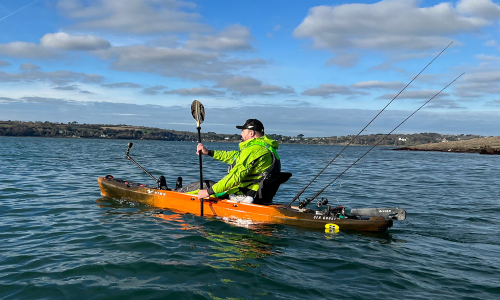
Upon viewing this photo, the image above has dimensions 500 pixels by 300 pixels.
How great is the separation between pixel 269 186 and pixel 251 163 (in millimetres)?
843

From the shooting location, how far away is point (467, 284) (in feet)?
16.1

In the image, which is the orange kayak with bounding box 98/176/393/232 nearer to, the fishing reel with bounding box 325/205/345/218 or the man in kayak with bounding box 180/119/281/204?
the fishing reel with bounding box 325/205/345/218

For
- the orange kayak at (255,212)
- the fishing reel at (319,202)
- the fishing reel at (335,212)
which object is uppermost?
the fishing reel at (319,202)

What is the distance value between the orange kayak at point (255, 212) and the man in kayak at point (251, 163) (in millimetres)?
378

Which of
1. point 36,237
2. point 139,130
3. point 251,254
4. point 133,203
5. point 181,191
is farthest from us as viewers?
point 139,130

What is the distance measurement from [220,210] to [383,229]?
370 cm

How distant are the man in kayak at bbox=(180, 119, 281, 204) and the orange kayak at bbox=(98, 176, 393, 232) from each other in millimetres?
378

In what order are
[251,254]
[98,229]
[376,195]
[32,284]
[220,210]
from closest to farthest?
[32,284], [251,254], [98,229], [220,210], [376,195]

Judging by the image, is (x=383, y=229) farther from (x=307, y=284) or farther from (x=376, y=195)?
(x=376, y=195)

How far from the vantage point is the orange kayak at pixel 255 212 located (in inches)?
295

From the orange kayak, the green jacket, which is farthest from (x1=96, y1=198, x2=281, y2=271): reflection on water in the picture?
the green jacket

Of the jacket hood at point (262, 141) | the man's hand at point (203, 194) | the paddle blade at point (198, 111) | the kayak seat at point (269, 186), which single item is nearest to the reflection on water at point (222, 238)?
the man's hand at point (203, 194)

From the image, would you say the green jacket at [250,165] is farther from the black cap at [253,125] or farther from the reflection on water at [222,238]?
the reflection on water at [222,238]

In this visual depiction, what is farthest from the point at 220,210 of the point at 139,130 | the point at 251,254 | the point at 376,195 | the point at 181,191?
the point at 139,130
